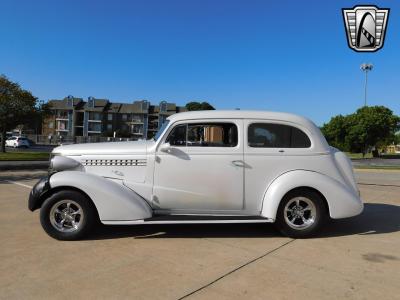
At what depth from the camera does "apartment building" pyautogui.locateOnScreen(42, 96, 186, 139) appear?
100 meters

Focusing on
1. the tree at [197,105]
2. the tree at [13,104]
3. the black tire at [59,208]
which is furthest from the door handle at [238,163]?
the tree at [197,105]

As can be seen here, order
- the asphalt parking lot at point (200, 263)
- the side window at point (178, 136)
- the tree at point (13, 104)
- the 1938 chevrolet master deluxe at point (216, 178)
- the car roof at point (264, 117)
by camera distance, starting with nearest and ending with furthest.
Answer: the asphalt parking lot at point (200, 263) → the 1938 chevrolet master deluxe at point (216, 178) → the side window at point (178, 136) → the car roof at point (264, 117) → the tree at point (13, 104)

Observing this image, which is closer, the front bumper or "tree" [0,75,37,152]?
the front bumper

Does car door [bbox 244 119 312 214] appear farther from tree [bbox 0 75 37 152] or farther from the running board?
tree [bbox 0 75 37 152]

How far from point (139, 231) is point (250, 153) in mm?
2031

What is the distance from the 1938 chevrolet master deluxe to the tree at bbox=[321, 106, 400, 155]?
51865 millimetres

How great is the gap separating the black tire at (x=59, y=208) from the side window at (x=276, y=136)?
2.48 meters

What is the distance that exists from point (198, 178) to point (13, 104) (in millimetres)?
19956

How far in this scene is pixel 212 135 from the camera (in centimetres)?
568

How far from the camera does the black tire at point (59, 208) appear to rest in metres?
5.16

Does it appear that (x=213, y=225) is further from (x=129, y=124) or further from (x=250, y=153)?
(x=129, y=124)

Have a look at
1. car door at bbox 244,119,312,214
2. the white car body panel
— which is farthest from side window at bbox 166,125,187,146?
car door at bbox 244,119,312,214

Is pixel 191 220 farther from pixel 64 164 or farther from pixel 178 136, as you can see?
pixel 64 164

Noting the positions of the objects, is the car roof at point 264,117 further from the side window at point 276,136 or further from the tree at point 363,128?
the tree at point 363,128
